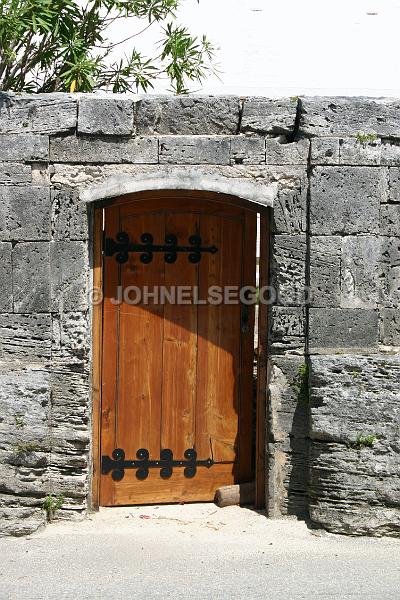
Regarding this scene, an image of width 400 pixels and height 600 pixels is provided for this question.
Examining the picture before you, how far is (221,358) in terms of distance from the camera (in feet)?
15.6

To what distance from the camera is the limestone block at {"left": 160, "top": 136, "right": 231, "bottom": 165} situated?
4.41 metres

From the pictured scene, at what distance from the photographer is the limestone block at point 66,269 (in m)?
4.44

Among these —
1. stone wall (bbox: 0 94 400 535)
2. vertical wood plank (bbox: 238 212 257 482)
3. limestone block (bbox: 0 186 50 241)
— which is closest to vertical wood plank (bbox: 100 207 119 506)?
stone wall (bbox: 0 94 400 535)

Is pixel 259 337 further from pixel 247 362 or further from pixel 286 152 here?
pixel 286 152

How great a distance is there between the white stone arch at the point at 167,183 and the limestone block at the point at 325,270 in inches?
21.7

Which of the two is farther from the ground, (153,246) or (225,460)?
(153,246)

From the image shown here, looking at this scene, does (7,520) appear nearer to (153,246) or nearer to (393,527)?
(153,246)

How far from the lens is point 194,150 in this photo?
14.5ft

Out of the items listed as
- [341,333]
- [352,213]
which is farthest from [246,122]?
[341,333]

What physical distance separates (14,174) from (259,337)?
1.85m

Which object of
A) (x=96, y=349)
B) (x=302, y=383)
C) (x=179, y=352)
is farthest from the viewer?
(x=179, y=352)

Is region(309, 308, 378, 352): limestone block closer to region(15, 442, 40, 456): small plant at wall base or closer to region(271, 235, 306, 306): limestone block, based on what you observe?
region(271, 235, 306, 306): limestone block

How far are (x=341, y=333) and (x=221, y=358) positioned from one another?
825mm

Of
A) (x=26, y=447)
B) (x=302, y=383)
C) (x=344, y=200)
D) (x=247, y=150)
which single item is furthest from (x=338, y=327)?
(x=26, y=447)
